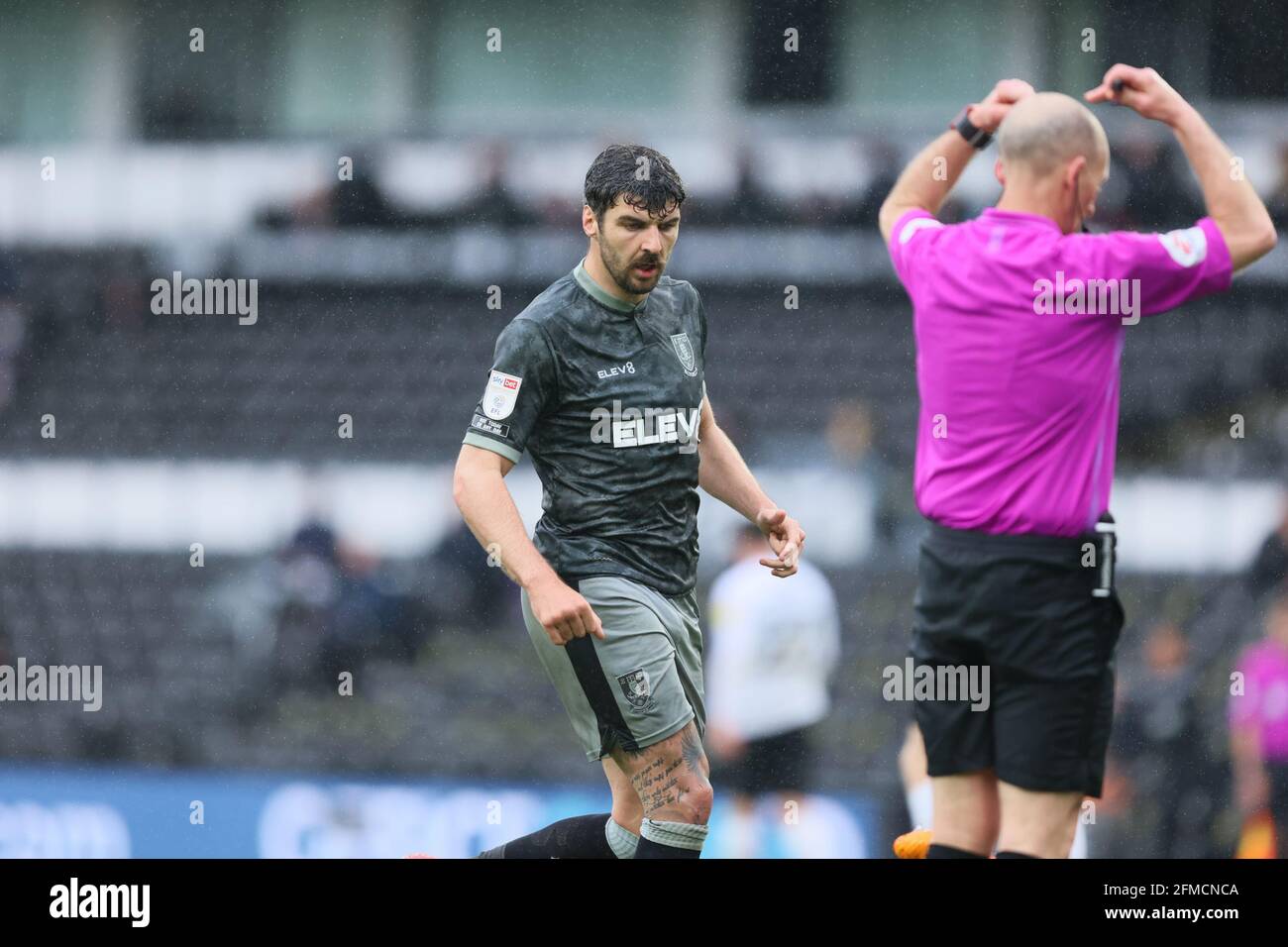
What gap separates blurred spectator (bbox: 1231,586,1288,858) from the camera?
23.9ft

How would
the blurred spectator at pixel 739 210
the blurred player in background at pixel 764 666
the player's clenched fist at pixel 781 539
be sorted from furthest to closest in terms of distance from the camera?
the blurred spectator at pixel 739 210 → the blurred player in background at pixel 764 666 → the player's clenched fist at pixel 781 539

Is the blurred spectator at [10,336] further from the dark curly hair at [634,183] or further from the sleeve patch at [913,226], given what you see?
the sleeve patch at [913,226]

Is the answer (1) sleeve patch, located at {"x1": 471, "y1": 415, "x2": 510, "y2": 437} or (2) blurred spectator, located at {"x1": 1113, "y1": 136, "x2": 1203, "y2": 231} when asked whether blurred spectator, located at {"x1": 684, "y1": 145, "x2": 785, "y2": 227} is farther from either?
(1) sleeve patch, located at {"x1": 471, "y1": 415, "x2": 510, "y2": 437}

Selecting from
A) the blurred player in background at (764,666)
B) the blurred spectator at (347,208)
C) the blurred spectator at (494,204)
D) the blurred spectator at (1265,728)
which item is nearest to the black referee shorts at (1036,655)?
the blurred player in background at (764,666)

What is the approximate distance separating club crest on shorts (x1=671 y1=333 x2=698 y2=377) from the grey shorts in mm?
542

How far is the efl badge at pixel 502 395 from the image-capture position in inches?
161

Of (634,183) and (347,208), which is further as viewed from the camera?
(347,208)

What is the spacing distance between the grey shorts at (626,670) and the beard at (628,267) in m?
0.69

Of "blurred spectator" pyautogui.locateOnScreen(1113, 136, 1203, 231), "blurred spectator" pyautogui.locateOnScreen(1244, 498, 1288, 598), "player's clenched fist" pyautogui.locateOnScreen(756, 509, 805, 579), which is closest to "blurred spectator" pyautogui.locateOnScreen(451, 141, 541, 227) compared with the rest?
"blurred spectator" pyautogui.locateOnScreen(1113, 136, 1203, 231)

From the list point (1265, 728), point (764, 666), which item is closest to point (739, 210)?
point (764, 666)

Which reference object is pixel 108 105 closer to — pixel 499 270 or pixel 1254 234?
pixel 499 270

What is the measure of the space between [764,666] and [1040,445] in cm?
367

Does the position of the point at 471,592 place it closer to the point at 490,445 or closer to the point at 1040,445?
the point at 490,445

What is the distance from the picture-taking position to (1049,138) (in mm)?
3590
